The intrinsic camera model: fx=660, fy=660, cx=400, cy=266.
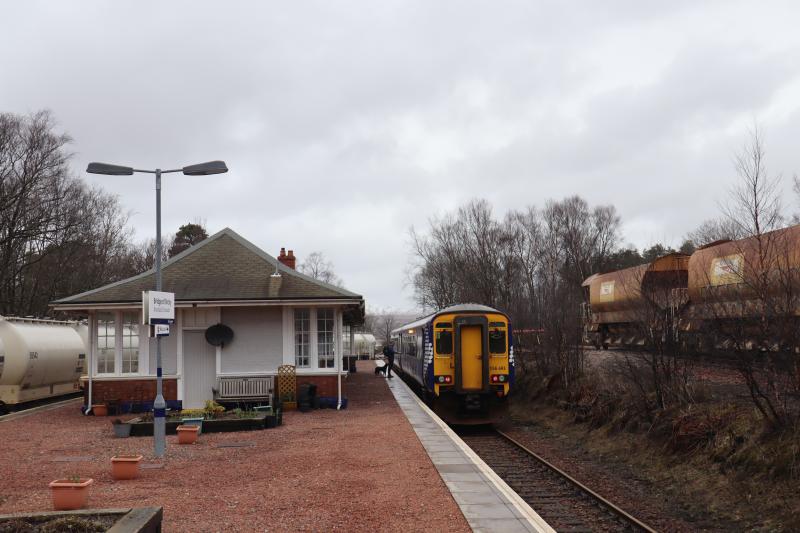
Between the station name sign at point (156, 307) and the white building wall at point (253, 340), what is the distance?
687 cm

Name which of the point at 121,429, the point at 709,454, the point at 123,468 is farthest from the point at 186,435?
the point at 709,454

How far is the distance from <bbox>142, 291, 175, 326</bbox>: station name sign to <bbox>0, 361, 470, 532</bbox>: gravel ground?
2.52m

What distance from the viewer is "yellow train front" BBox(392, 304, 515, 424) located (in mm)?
18219

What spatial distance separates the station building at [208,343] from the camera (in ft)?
62.6

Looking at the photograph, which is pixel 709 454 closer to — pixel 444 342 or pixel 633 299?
pixel 633 299

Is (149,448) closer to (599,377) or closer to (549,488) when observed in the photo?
(549,488)

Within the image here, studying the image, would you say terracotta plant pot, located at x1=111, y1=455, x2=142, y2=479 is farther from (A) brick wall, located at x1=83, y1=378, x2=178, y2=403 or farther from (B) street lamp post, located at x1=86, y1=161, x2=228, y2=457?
(A) brick wall, located at x1=83, y1=378, x2=178, y2=403

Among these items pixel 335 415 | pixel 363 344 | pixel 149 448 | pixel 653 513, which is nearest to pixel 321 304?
pixel 335 415

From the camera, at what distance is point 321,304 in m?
19.4

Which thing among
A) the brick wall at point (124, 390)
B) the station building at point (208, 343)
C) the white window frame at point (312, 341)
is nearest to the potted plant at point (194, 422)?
the station building at point (208, 343)

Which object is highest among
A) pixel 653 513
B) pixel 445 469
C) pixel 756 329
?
pixel 756 329

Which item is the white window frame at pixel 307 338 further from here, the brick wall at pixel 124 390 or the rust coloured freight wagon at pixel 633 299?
the rust coloured freight wagon at pixel 633 299

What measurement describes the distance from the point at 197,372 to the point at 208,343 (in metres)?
0.92

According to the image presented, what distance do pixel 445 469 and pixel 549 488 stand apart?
87.6 inches
